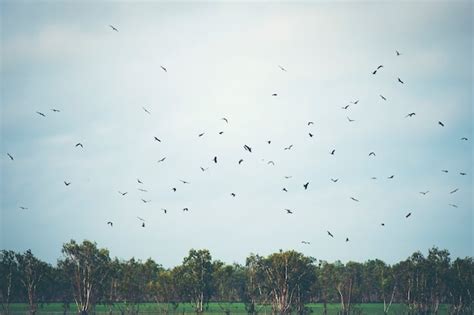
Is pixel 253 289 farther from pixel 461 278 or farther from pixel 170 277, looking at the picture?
pixel 461 278

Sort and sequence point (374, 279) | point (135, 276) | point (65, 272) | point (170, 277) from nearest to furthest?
point (65, 272)
point (170, 277)
point (135, 276)
point (374, 279)

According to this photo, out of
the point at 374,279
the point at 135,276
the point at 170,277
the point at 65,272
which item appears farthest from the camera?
the point at 374,279

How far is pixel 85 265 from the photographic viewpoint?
97.1 meters

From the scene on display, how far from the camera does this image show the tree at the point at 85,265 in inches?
3792

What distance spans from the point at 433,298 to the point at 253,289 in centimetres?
3871

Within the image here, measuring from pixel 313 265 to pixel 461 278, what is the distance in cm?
2925

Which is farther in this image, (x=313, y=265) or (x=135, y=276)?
(x=135, y=276)

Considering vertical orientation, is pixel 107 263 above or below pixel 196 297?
above

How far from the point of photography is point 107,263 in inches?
3971

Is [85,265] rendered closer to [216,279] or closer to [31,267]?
[31,267]

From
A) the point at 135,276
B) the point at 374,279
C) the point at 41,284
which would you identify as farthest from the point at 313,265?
the point at 374,279

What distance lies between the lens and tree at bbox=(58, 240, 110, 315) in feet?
316

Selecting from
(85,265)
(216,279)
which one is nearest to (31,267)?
(85,265)

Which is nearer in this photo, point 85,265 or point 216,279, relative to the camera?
point 85,265
